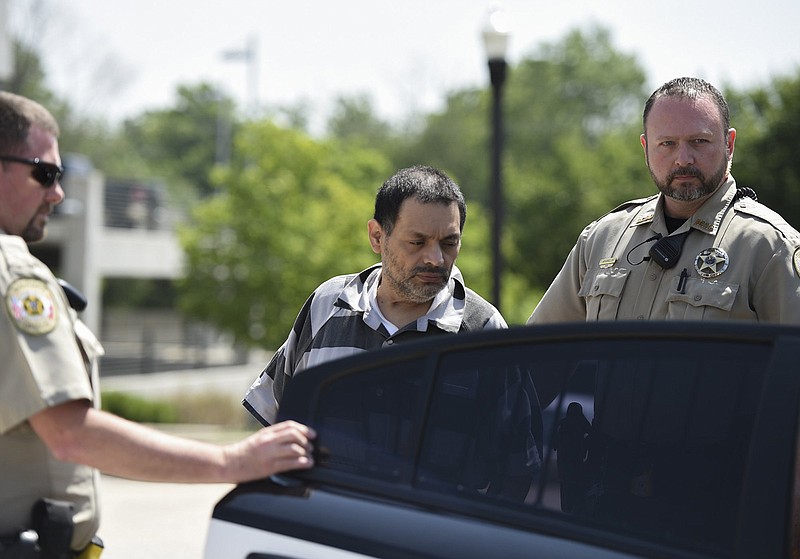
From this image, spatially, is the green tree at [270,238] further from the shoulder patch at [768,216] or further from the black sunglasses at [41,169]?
the black sunglasses at [41,169]

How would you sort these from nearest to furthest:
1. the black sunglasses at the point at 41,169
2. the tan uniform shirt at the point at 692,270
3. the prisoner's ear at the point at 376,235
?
1. the black sunglasses at the point at 41,169
2. the tan uniform shirt at the point at 692,270
3. the prisoner's ear at the point at 376,235

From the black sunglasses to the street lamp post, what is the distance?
715 cm

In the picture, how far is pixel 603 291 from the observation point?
312 cm

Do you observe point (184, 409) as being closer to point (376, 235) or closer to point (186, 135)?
point (376, 235)

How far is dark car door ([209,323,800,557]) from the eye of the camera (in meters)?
1.79

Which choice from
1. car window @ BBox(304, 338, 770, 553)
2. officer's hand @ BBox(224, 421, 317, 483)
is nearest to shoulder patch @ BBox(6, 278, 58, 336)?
officer's hand @ BBox(224, 421, 317, 483)

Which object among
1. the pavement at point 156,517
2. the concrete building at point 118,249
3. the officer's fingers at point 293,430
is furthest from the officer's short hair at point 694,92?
the concrete building at point 118,249

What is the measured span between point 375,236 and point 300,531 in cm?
126

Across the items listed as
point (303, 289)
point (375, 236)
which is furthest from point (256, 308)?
point (375, 236)

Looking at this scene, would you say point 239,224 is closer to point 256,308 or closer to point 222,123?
point 256,308

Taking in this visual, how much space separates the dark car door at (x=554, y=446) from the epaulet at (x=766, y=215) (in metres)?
1.13

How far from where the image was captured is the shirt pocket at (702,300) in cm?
280

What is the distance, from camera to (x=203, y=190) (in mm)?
Answer: 74250

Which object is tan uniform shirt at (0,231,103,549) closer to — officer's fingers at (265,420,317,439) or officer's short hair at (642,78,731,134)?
officer's fingers at (265,420,317,439)
